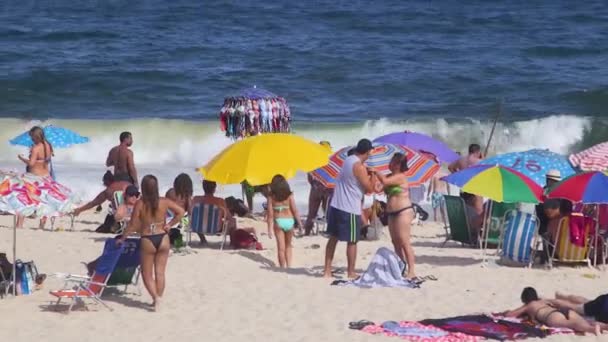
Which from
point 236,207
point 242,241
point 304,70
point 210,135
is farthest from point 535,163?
point 304,70

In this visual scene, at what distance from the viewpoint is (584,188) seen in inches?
406

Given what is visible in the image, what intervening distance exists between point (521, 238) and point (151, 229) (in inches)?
140

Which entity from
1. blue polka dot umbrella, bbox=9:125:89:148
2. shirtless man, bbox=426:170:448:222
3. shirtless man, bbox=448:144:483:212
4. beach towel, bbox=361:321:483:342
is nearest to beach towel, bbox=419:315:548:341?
beach towel, bbox=361:321:483:342

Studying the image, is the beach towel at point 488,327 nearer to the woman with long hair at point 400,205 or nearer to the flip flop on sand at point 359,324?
the flip flop on sand at point 359,324

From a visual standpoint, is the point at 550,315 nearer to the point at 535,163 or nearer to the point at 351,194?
the point at 351,194

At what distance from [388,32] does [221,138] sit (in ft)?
35.7

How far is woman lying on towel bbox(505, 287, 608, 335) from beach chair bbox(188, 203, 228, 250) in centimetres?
358

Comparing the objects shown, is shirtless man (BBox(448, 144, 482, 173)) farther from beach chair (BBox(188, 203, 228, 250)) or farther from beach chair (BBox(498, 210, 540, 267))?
beach chair (BBox(188, 203, 228, 250))

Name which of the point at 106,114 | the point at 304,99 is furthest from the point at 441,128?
the point at 106,114

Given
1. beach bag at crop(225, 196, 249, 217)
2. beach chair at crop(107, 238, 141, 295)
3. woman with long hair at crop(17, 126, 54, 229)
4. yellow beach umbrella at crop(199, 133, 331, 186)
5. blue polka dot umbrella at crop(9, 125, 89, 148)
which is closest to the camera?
beach chair at crop(107, 238, 141, 295)

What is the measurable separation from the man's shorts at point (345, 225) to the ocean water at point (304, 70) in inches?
280

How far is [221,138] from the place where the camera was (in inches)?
893

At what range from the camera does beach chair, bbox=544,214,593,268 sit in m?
10.7

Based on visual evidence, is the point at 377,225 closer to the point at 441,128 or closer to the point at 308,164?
the point at 308,164
